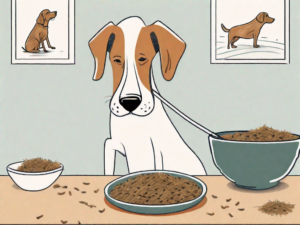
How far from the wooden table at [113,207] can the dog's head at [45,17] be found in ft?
3.05

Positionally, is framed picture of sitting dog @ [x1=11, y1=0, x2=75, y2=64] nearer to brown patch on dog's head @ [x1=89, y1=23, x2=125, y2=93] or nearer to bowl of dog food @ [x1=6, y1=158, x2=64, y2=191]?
brown patch on dog's head @ [x1=89, y1=23, x2=125, y2=93]

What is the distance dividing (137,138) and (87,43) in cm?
64

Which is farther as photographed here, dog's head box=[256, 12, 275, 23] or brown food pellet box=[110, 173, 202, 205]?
dog's head box=[256, 12, 275, 23]

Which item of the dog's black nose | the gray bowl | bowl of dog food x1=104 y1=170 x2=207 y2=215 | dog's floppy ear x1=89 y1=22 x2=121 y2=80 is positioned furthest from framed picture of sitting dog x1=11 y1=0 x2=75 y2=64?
the gray bowl

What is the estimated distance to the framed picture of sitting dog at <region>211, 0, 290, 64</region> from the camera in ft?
5.66

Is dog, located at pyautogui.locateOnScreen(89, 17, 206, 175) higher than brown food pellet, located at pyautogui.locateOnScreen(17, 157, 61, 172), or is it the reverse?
dog, located at pyautogui.locateOnScreen(89, 17, 206, 175)

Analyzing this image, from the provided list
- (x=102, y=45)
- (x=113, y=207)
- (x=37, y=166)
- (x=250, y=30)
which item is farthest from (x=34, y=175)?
(x=250, y=30)

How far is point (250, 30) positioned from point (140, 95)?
0.75 meters

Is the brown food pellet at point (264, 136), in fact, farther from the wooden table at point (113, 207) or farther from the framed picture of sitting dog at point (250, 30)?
the framed picture of sitting dog at point (250, 30)

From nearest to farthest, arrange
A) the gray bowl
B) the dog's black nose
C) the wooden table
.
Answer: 1. the wooden table
2. the gray bowl
3. the dog's black nose

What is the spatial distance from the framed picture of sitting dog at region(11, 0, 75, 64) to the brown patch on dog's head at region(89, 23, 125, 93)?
0.56 feet

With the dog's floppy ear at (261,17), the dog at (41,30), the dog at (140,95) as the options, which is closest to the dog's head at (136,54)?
the dog at (140,95)

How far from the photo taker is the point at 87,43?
5.77 ft

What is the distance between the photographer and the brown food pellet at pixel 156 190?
3.53 ft
